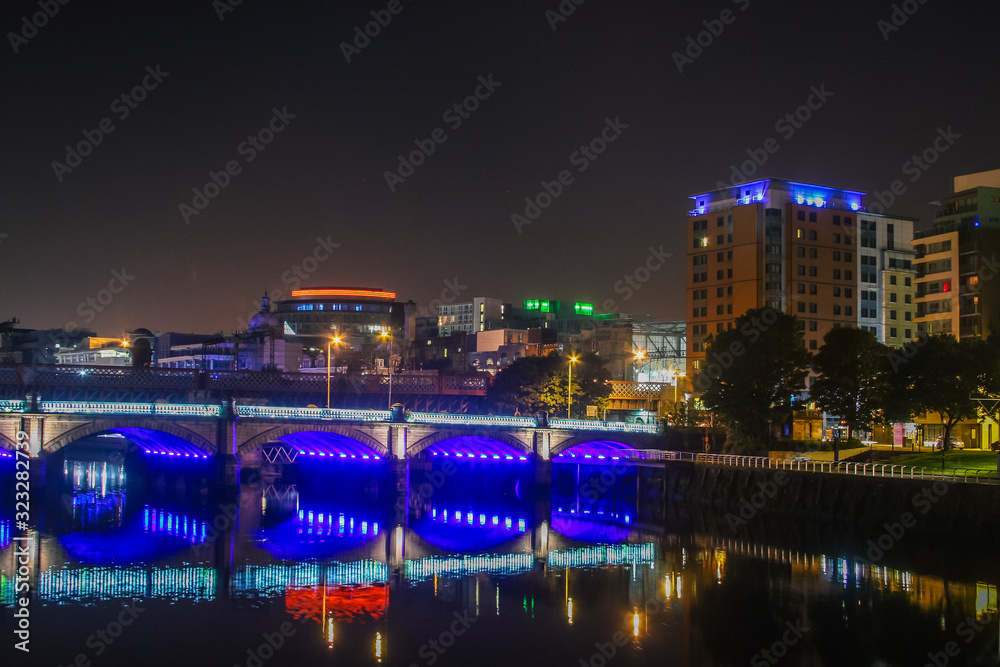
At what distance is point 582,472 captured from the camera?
109 meters

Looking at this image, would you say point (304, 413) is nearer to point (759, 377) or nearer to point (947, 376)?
point (759, 377)

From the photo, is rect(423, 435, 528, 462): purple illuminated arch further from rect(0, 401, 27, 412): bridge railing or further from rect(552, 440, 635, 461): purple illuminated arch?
rect(0, 401, 27, 412): bridge railing

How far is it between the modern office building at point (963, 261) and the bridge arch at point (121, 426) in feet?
271

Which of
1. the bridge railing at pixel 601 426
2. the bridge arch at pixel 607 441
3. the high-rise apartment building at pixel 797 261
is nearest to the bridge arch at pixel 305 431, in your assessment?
the bridge arch at pixel 607 441

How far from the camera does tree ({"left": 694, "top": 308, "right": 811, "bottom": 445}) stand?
98.4m

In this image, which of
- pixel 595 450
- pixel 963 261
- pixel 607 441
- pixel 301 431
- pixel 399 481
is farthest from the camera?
pixel 963 261

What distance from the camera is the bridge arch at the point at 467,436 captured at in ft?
318

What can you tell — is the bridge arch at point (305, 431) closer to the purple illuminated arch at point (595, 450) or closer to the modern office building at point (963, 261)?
the purple illuminated arch at point (595, 450)

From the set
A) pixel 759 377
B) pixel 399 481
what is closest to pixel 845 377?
pixel 759 377

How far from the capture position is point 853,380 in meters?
95.5

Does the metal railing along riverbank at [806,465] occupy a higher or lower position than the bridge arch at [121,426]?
lower

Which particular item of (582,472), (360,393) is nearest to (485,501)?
(582,472)

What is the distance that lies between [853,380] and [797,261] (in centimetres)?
4566

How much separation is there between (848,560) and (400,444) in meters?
45.1
